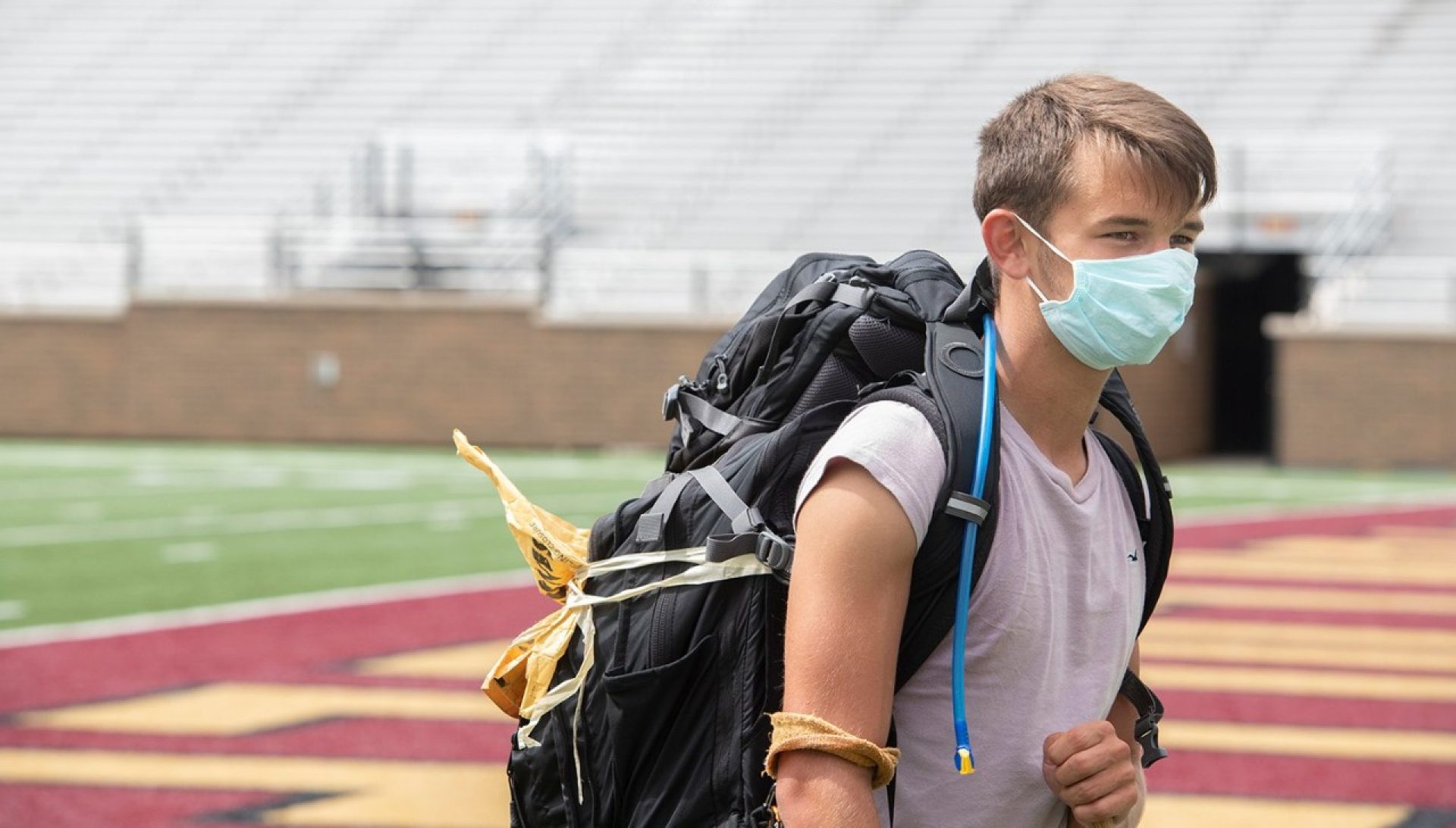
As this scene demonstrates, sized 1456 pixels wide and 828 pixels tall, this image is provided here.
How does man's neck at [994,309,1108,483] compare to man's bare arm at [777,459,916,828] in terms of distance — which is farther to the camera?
man's neck at [994,309,1108,483]

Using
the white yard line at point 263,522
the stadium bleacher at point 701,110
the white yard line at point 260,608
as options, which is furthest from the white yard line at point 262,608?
the stadium bleacher at point 701,110

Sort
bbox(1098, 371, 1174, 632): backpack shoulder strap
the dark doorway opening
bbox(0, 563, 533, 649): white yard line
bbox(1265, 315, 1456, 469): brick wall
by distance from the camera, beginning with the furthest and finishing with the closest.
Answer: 1. the dark doorway opening
2. bbox(1265, 315, 1456, 469): brick wall
3. bbox(0, 563, 533, 649): white yard line
4. bbox(1098, 371, 1174, 632): backpack shoulder strap

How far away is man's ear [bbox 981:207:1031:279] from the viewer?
2410mm

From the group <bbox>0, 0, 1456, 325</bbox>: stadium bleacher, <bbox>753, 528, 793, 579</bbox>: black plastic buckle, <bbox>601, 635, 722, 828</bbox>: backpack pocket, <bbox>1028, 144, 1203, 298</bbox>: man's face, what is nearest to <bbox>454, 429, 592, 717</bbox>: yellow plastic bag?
<bbox>601, 635, 722, 828</bbox>: backpack pocket

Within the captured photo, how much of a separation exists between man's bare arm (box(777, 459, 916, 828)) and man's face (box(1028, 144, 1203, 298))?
0.39 m

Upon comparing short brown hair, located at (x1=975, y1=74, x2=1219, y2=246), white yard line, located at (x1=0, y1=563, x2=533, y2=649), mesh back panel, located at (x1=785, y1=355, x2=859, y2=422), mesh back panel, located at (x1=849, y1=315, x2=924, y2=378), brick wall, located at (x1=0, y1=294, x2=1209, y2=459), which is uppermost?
short brown hair, located at (x1=975, y1=74, x2=1219, y2=246)

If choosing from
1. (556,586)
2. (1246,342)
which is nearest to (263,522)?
(556,586)

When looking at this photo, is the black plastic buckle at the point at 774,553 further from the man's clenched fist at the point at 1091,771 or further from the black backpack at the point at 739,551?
the man's clenched fist at the point at 1091,771

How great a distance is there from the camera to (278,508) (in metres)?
15.2

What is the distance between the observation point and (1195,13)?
29234mm

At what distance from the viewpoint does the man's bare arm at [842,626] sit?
2186mm

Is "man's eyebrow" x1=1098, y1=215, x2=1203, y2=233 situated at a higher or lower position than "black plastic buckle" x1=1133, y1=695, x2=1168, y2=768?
higher

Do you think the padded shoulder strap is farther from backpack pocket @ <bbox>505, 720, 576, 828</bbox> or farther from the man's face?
backpack pocket @ <bbox>505, 720, 576, 828</bbox>

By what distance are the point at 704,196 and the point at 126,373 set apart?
7.89 metres
